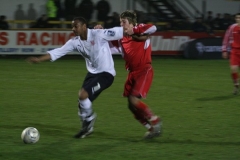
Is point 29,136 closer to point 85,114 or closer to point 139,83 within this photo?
point 85,114

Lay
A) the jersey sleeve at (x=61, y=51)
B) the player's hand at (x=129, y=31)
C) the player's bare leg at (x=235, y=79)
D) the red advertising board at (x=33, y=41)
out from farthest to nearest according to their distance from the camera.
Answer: the red advertising board at (x=33, y=41) < the player's bare leg at (x=235, y=79) < the jersey sleeve at (x=61, y=51) < the player's hand at (x=129, y=31)

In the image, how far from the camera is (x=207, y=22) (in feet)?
88.9

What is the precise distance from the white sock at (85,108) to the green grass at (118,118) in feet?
1.25

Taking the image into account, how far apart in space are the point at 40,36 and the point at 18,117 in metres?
13.0

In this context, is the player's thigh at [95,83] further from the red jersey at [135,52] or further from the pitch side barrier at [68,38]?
the pitch side barrier at [68,38]

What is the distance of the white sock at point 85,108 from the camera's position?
8164 mm

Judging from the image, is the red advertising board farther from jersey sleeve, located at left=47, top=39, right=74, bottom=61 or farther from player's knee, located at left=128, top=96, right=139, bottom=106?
player's knee, located at left=128, top=96, right=139, bottom=106

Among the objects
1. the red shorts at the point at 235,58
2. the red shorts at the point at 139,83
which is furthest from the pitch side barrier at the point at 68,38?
the red shorts at the point at 139,83

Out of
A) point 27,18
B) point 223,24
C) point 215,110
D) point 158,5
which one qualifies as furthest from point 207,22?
point 215,110

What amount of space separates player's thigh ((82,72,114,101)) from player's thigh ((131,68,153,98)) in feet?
1.34

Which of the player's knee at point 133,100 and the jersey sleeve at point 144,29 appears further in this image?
the player's knee at point 133,100

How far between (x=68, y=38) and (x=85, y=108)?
15.1 metres

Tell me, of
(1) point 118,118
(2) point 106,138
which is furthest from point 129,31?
(1) point 118,118

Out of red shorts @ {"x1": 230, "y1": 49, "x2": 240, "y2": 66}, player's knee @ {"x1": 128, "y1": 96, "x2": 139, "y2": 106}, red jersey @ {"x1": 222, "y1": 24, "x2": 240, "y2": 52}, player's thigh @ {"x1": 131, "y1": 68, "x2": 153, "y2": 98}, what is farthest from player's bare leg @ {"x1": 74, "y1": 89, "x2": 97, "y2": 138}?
Answer: red jersey @ {"x1": 222, "y1": 24, "x2": 240, "y2": 52}
